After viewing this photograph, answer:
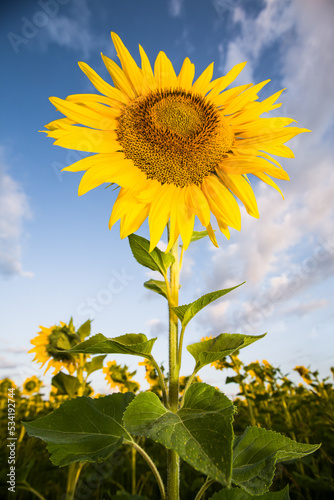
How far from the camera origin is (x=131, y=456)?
9.30ft

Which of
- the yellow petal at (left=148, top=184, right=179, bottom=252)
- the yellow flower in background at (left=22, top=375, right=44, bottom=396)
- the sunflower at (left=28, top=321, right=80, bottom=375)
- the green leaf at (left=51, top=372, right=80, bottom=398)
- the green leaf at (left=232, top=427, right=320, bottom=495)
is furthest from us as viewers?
the yellow flower in background at (left=22, top=375, right=44, bottom=396)

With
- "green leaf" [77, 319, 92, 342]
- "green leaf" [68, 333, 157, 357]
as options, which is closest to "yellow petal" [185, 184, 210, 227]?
"green leaf" [68, 333, 157, 357]

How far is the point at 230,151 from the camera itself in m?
1.27

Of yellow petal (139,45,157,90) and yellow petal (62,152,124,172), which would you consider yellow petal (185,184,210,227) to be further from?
yellow petal (139,45,157,90)

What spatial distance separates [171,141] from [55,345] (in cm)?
162

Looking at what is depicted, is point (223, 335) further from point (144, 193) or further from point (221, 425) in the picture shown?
point (144, 193)

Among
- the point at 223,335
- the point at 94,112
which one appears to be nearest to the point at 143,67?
the point at 94,112

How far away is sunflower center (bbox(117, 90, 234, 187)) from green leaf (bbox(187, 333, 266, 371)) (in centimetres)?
56

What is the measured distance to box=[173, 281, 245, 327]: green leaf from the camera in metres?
0.98

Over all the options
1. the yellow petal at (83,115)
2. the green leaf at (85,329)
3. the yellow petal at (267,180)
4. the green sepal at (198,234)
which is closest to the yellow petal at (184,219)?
the green sepal at (198,234)

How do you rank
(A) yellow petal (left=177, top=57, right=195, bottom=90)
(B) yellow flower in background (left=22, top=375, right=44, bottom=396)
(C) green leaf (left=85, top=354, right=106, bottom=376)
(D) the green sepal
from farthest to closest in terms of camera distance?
(B) yellow flower in background (left=22, top=375, right=44, bottom=396), (C) green leaf (left=85, top=354, right=106, bottom=376), (A) yellow petal (left=177, top=57, right=195, bottom=90), (D) the green sepal

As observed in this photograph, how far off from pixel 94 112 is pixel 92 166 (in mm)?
272

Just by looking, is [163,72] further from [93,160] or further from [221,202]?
[221,202]

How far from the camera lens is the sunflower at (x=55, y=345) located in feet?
7.06
